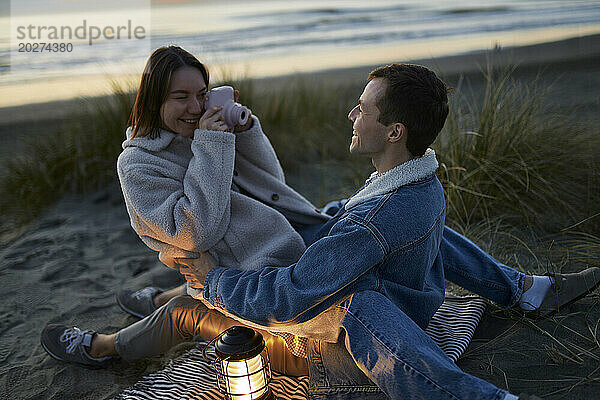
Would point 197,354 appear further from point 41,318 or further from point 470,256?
point 470,256

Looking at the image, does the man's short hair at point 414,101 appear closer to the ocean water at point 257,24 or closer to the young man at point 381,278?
the young man at point 381,278

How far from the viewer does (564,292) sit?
2.76m

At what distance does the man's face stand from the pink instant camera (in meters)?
0.58

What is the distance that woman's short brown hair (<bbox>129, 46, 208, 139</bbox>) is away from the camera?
2414mm

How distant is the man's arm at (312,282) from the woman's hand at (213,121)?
2.19 ft

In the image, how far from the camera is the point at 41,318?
3504 mm

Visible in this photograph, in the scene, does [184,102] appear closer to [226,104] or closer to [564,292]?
[226,104]

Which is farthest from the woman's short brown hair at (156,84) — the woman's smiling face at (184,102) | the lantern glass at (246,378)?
the lantern glass at (246,378)

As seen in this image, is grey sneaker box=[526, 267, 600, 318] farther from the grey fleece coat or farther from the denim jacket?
the grey fleece coat

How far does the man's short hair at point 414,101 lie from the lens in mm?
2064

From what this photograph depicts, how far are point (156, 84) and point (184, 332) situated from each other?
1.18 meters

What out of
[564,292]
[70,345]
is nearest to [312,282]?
[564,292]

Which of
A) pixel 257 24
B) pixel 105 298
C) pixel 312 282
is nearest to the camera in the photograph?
pixel 312 282

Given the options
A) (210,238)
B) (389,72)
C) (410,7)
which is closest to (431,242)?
(389,72)
